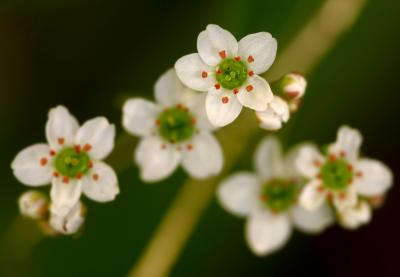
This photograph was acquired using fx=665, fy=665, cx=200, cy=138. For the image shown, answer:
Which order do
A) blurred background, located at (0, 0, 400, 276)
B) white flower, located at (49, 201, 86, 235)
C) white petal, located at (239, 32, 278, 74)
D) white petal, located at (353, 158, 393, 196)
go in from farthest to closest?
blurred background, located at (0, 0, 400, 276) < white petal, located at (353, 158, 393, 196) < white flower, located at (49, 201, 86, 235) < white petal, located at (239, 32, 278, 74)

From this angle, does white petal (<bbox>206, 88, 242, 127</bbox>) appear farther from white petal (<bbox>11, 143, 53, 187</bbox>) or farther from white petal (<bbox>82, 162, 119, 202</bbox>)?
white petal (<bbox>11, 143, 53, 187</bbox>)

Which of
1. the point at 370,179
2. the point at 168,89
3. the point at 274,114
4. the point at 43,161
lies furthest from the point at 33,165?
the point at 370,179

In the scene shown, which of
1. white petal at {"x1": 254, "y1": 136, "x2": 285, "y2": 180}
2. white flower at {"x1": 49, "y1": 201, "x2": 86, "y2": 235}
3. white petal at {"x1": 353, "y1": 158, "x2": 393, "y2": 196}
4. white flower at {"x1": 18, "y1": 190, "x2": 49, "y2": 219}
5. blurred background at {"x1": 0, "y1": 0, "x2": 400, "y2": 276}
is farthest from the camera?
blurred background at {"x1": 0, "y1": 0, "x2": 400, "y2": 276}

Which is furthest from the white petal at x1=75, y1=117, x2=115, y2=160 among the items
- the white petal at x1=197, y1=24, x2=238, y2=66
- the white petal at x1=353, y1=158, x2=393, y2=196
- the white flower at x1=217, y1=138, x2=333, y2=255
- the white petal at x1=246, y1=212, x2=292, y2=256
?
the white petal at x1=353, y1=158, x2=393, y2=196

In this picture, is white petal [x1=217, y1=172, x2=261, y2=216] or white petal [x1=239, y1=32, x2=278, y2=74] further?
white petal [x1=217, y1=172, x2=261, y2=216]

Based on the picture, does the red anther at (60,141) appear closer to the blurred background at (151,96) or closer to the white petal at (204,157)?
the white petal at (204,157)

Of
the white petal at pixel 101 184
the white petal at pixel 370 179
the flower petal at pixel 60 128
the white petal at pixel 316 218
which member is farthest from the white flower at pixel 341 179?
the flower petal at pixel 60 128

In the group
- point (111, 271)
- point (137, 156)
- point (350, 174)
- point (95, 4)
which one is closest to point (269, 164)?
point (350, 174)

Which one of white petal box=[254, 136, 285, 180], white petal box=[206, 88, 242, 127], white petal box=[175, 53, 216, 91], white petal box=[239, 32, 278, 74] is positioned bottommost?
white petal box=[254, 136, 285, 180]
